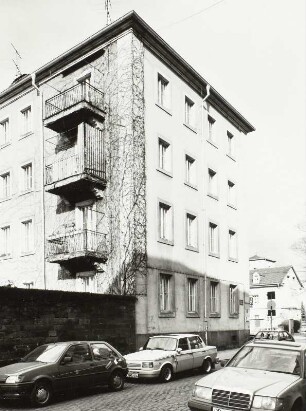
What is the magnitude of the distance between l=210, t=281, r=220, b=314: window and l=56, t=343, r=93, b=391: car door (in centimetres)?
1556

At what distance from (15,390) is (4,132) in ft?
66.3

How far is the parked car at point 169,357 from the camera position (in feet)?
50.2

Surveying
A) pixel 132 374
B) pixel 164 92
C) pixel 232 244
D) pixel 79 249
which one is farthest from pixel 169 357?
pixel 232 244

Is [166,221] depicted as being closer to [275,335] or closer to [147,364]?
[275,335]

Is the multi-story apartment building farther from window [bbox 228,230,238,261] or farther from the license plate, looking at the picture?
the license plate

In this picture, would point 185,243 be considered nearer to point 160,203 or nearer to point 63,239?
point 160,203

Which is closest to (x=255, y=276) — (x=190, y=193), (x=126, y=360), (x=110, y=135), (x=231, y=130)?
(x=231, y=130)

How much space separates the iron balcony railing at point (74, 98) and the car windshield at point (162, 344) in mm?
10886

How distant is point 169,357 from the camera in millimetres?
15914

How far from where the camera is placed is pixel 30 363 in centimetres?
1238

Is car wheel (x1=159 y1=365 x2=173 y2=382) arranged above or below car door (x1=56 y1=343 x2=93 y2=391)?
below

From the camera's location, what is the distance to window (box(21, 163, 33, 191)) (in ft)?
88.3

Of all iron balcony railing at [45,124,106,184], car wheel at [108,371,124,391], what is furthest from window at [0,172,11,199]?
car wheel at [108,371,124,391]

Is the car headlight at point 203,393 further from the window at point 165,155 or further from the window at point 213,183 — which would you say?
the window at point 213,183
